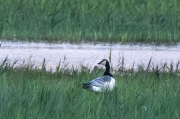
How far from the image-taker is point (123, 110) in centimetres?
395

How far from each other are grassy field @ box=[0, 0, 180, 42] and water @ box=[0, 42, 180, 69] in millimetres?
373

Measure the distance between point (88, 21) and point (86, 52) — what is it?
1.83 m

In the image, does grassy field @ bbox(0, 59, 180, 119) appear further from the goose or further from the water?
the water

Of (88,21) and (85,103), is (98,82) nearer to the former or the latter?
(85,103)

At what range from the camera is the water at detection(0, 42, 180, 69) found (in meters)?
8.63

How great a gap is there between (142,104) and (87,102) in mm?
571

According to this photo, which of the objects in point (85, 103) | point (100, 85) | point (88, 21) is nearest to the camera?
point (85, 103)

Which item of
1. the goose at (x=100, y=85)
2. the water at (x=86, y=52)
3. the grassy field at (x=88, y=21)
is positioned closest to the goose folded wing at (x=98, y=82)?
the goose at (x=100, y=85)

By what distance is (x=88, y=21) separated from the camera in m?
10.9

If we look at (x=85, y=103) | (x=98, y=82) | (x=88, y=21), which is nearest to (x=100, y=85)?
(x=98, y=82)

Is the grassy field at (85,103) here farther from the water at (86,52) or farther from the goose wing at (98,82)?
the water at (86,52)

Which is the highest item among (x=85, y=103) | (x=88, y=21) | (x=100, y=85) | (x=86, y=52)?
(x=88, y=21)

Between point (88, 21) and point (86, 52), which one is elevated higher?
point (88, 21)

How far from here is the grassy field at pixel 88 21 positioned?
34.7 ft
